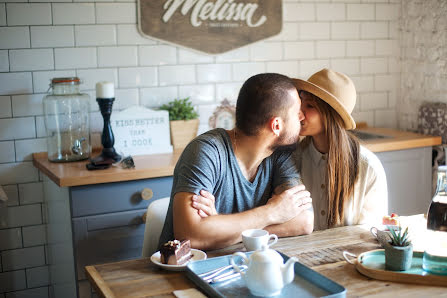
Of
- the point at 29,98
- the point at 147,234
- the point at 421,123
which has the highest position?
the point at 29,98

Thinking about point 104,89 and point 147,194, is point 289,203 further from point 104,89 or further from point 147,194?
point 104,89

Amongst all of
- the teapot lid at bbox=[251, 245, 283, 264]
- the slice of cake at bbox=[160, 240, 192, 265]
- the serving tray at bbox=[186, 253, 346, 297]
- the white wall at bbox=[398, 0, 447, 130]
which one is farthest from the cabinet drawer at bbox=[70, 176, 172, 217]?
the white wall at bbox=[398, 0, 447, 130]

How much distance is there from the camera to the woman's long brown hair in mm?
2547

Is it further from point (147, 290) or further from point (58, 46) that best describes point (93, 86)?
point (147, 290)

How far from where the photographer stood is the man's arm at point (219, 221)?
7.06ft

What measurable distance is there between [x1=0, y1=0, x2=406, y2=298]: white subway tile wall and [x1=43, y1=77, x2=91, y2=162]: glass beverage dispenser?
11cm

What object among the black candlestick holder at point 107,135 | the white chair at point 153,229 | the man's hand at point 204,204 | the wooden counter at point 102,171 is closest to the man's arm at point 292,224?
the man's hand at point 204,204

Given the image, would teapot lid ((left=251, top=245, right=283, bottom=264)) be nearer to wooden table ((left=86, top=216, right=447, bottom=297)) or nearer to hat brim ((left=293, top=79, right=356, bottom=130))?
wooden table ((left=86, top=216, right=447, bottom=297))

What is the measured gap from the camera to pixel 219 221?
7.14 feet

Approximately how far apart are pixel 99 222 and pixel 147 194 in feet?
0.93

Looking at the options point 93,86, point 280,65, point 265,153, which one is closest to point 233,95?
point 280,65

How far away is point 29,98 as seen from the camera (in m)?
3.44

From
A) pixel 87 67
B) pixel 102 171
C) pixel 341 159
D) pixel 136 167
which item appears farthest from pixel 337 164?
pixel 87 67

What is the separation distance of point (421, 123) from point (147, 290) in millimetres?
2912
